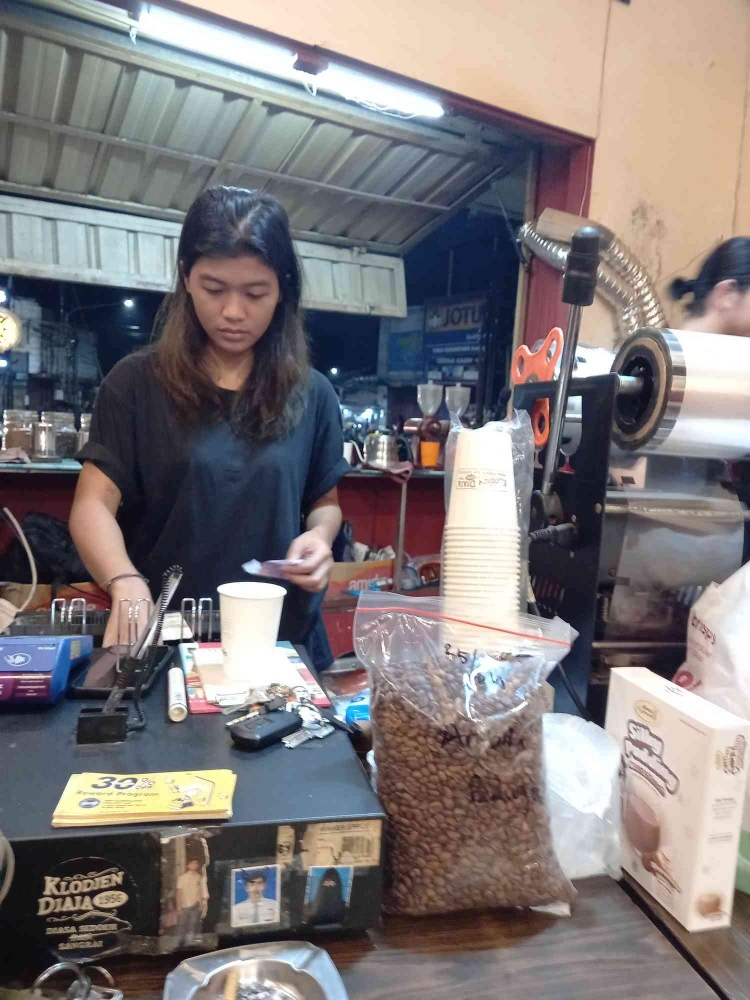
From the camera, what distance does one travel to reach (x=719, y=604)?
715 mm

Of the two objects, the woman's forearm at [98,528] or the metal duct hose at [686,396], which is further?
the woman's forearm at [98,528]

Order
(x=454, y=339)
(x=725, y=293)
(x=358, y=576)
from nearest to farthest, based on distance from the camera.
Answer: (x=725, y=293), (x=358, y=576), (x=454, y=339)

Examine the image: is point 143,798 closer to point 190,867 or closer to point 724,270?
point 190,867

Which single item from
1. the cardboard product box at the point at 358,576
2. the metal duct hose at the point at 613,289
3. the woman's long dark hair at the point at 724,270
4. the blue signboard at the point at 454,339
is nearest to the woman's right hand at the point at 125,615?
the woman's long dark hair at the point at 724,270

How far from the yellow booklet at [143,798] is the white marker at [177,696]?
0.11 m

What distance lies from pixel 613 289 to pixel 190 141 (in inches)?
61.5

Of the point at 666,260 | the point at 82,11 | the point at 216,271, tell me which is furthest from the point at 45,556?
the point at 666,260

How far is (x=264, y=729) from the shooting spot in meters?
0.59

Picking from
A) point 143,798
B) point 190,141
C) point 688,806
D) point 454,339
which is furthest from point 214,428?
point 454,339

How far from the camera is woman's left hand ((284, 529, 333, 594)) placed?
0.95m

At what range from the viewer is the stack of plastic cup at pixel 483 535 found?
2.16 ft

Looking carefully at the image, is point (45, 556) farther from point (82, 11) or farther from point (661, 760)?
point (661, 760)

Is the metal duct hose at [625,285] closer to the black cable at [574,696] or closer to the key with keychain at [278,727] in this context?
the black cable at [574,696]

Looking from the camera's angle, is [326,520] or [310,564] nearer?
[310,564]
